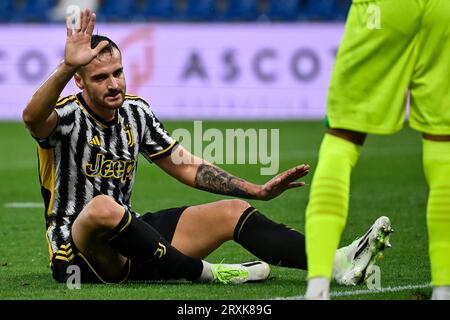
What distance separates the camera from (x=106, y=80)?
4934 millimetres

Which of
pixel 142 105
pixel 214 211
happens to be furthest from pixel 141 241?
pixel 142 105

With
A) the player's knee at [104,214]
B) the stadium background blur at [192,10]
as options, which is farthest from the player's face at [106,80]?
the stadium background blur at [192,10]

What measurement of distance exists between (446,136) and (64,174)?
1812 mm

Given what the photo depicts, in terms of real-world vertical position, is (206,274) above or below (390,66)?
below

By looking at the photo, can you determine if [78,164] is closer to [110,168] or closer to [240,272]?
[110,168]

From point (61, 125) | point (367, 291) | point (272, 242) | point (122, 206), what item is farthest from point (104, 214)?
point (367, 291)

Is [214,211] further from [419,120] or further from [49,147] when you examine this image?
[419,120]

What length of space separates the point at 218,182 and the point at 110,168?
0.52m

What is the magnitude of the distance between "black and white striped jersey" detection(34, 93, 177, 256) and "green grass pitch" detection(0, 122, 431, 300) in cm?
35

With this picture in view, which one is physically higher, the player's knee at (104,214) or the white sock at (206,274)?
the player's knee at (104,214)

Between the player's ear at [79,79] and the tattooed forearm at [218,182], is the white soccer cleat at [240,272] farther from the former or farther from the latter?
the player's ear at [79,79]

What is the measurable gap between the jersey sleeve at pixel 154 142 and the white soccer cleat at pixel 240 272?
636mm

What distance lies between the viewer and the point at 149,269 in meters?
4.98

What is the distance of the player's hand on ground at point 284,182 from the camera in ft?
14.8
